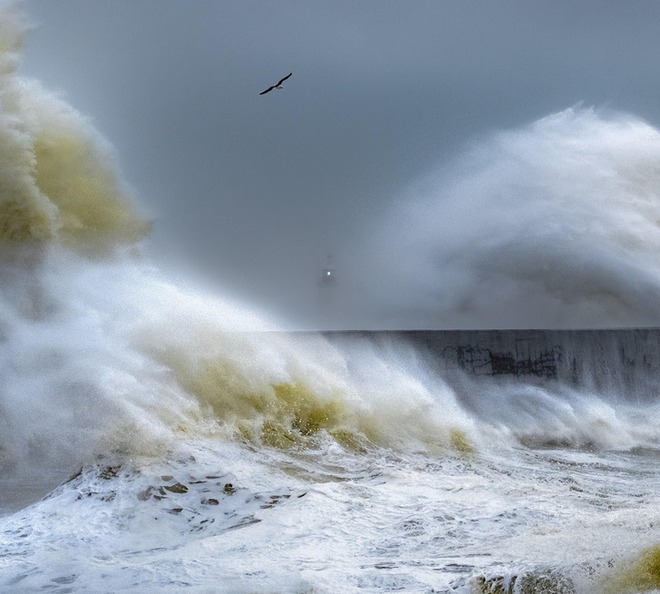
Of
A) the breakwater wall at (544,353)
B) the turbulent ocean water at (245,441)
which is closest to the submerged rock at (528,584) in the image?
the turbulent ocean water at (245,441)

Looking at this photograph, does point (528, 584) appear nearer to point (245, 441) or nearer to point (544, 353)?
point (245, 441)

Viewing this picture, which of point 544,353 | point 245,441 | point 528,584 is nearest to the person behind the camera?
point 528,584

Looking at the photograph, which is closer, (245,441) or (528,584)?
(528,584)

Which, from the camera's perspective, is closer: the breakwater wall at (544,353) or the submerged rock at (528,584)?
the submerged rock at (528,584)

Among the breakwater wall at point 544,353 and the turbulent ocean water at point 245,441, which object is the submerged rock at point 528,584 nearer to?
the turbulent ocean water at point 245,441

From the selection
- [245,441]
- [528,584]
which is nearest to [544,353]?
[245,441]

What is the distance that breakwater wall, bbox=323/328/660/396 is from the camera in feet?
35.0

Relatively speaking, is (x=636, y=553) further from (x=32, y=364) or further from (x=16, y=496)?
(x=32, y=364)

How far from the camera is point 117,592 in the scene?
3.80 meters

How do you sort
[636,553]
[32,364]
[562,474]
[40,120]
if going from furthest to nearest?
[40,120]
[32,364]
[562,474]
[636,553]

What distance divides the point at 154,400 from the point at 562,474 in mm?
3896

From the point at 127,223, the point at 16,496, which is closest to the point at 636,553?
the point at 16,496

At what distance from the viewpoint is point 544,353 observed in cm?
1104

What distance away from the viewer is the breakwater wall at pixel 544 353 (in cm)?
1068
